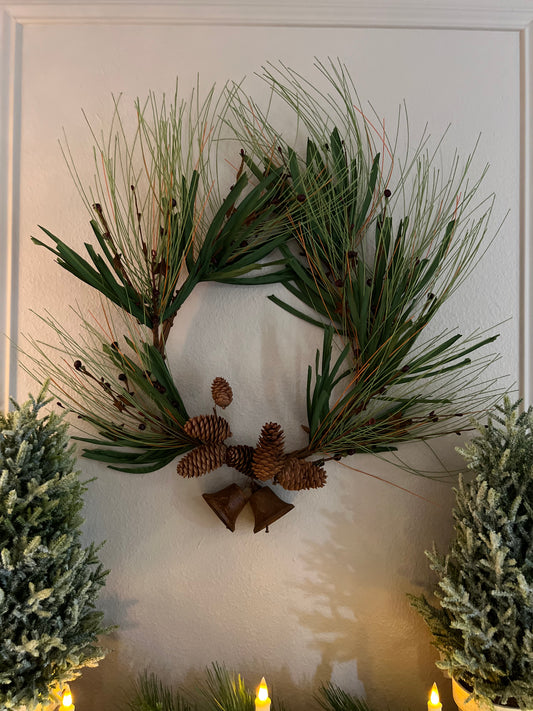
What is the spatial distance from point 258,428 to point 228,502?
151 millimetres

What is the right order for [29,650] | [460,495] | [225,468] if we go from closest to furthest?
[29,650] < [460,495] < [225,468]

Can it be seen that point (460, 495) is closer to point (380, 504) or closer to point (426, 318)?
point (380, 504)

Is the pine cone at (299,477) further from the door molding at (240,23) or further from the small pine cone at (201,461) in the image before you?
the door molding at (240,23)

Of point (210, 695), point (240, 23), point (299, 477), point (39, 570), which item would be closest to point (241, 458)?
point (299, 477)

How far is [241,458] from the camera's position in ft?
2.94

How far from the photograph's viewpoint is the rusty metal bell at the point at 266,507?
2.92 feet

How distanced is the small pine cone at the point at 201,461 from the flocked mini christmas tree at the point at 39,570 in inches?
7.5

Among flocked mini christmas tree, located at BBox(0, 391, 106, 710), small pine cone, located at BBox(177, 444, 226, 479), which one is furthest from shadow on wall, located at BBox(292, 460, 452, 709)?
flocked mini christmas tree, located at BBox(0, 391, 106, 710)

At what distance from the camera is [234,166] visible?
3.16 feet

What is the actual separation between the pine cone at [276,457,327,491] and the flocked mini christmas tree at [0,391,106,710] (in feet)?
1.19

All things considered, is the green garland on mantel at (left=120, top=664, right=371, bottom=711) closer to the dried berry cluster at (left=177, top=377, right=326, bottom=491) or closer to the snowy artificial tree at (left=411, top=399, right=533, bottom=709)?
the snowy artificial tree at (left=411, top=399, right=533, bottom=709)

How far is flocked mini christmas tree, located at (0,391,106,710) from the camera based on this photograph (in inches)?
28.7

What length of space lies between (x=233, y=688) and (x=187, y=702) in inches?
6.0

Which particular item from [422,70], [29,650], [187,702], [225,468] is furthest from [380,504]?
[422,70]
